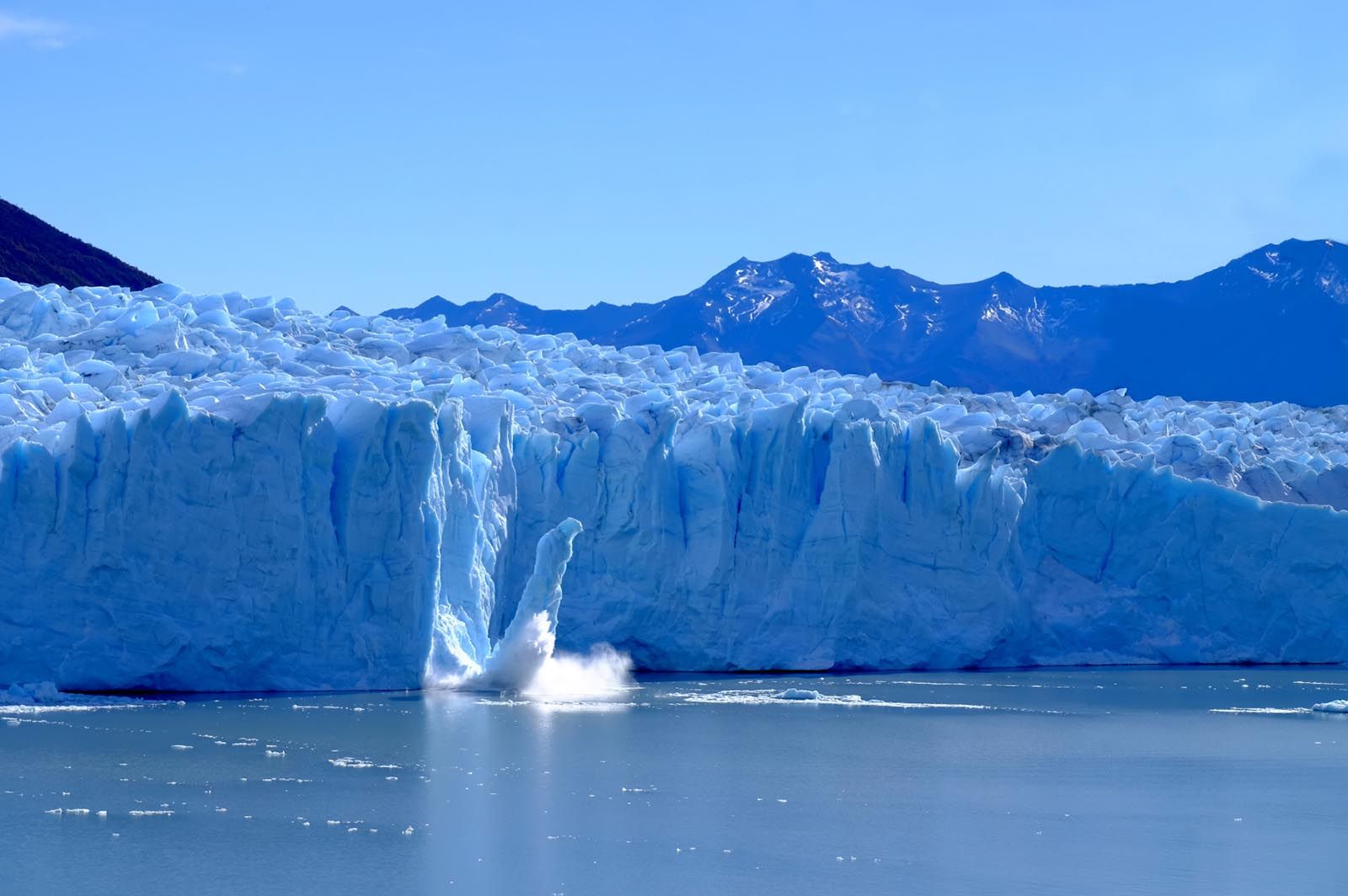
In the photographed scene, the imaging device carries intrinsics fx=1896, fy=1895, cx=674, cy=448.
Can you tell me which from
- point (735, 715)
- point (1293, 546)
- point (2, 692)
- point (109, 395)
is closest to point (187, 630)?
point (2, 692)

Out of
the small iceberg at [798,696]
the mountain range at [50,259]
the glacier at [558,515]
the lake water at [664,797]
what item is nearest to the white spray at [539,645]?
the glacier at [558,515]

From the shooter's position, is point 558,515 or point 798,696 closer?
point 798,696

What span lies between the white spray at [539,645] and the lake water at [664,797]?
0.77 m

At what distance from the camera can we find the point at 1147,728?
17062 mm

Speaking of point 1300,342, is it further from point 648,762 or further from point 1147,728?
point 648,762

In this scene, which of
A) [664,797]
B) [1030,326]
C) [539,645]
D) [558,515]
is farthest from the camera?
[1030,326]

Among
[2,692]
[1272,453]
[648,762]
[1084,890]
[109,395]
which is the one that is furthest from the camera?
[1272,453]

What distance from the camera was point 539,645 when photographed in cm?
1847

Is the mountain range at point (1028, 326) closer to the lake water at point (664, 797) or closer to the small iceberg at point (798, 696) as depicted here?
the small iceberg at point (798, 696)

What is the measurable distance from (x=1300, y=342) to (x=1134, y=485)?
3865cm

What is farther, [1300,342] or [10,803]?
[1300,342]

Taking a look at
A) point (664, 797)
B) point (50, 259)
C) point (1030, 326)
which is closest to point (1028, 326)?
point (1030, 326)

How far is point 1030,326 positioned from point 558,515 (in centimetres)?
4612

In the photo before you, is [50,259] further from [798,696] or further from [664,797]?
[664,797]
